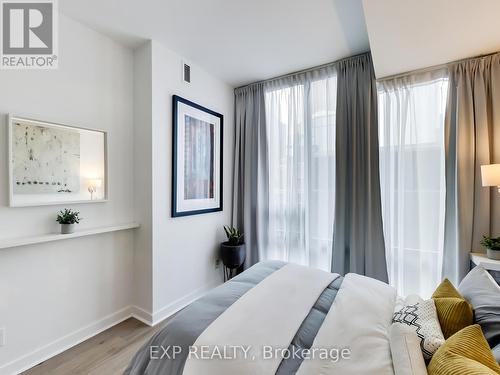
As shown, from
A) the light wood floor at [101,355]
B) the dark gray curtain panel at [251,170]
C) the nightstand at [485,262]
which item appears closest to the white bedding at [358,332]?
the nightstand at [485,262]

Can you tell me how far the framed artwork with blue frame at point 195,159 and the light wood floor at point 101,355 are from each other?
1.14 metres

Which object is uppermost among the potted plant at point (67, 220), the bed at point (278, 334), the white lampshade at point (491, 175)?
the white lampshade at point (491, 175)

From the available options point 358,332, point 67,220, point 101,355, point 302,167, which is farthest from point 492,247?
point 67,220

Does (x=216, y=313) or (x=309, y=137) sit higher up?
(x=309, y=137)

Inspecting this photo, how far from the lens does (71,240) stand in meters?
1.97

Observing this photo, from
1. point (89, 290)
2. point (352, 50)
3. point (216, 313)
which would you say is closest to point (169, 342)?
point (216, 313)

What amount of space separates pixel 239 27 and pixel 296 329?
7.77 ft

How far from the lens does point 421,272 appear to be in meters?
2.35

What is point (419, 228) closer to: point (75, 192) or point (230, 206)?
point (230, 206)

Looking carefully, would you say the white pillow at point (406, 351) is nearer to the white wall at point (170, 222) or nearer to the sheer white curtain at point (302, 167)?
the sheer white curtain at point (302, 167)

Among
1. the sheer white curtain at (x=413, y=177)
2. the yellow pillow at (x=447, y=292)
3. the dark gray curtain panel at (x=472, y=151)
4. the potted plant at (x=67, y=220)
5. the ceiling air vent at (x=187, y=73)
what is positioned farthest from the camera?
the ceiling air vent at (x=187, y=73)

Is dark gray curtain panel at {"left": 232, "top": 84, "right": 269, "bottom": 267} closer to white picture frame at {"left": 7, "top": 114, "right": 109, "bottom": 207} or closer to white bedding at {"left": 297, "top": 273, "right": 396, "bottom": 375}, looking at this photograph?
white picture frame at {"left": 7, "top": 114, "right": 109, "bottom": 207}

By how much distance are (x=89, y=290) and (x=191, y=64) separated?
2.56 m

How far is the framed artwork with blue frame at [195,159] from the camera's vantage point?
2.53 meters
